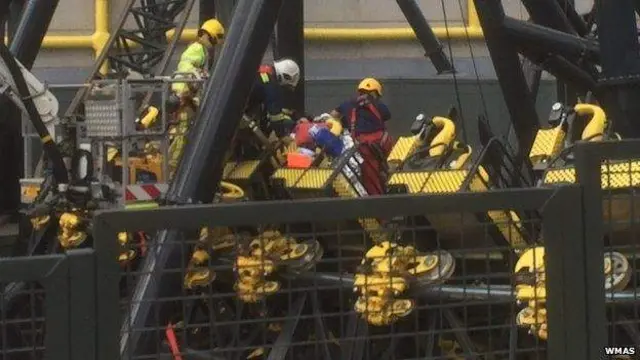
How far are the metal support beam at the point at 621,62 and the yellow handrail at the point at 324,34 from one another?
26.8ft

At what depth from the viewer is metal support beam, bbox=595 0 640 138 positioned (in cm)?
739

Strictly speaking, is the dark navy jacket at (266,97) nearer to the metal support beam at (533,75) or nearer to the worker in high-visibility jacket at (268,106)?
the worker in high-visibility jacket at (268,106)

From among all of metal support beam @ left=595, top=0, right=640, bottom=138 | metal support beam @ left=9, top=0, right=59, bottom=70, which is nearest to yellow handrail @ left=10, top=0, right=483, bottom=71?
metal support beam @ left=9, top=0, right=59, bottom=70

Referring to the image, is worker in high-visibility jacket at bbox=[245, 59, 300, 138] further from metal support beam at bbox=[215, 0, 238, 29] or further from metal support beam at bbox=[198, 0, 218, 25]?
metal support beam at bbox=[198, 0, 218, 25]

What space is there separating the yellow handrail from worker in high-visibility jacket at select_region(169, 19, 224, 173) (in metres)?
6.11

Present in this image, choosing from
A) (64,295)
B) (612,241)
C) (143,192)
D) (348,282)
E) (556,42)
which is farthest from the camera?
(556,42)

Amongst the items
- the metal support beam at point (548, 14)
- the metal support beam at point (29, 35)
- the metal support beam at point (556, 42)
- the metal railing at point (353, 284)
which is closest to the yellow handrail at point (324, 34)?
the metal support beam at point (548, 14)

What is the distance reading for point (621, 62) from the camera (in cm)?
745

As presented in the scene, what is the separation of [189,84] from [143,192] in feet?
2.72

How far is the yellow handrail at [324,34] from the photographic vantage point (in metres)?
15.9

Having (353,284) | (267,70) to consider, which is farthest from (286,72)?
(353,284)

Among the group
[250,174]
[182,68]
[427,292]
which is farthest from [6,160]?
[427,292]

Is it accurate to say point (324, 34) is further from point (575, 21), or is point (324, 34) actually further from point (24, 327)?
point (24, 327)

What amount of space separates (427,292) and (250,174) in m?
3.46
